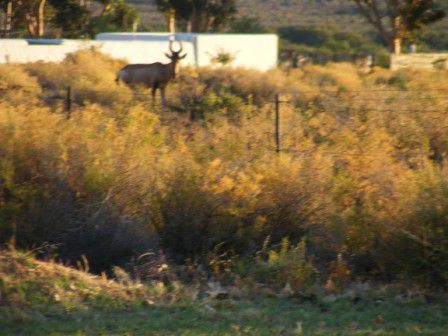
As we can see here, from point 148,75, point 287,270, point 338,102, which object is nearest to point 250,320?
point 287,270

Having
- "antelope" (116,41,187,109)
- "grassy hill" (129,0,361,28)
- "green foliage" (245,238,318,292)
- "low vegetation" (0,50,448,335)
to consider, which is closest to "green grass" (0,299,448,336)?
"low vegetation" (0,50,448,335)

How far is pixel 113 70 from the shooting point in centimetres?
2753

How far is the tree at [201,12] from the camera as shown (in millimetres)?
44344

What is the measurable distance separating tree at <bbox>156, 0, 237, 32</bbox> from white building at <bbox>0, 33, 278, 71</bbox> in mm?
9594

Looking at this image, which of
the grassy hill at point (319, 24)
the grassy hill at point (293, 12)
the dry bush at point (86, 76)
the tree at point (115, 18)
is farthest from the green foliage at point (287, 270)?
the grassy hill at point (293, 12)

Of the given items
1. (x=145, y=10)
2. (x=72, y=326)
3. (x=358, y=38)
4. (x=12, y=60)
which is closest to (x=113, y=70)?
(x=12, y=60)

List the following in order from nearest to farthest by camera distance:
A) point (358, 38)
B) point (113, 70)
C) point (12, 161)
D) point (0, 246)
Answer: point (0, 246) → point (12, 161) → point (113, 70) → point (358, 38)

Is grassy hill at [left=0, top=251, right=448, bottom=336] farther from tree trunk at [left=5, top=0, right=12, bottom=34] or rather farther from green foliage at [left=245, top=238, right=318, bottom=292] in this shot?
tree trunk at [left=5, top=0, right=12, bottom=34]

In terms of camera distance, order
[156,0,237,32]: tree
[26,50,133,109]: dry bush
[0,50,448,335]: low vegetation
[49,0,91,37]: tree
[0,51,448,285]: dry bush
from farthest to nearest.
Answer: [156,0,237,32]: tree, [49,0,91,37]: tree, [26,50,133,109]: dry bush, [0,51,448,285]: dry bush, [0,50,448,335]: low vegetation

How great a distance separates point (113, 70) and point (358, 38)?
127 ft

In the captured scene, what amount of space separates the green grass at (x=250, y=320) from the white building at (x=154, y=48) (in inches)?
866

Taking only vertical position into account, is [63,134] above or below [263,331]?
above

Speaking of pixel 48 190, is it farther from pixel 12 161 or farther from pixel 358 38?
pixel 358 38

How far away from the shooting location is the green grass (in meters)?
6.78
